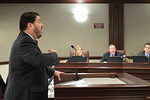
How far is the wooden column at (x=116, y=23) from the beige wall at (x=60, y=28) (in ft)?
0.44

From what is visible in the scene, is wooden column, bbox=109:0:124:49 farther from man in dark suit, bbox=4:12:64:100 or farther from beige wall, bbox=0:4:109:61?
man in dark suit, bbox=4:12:64:100

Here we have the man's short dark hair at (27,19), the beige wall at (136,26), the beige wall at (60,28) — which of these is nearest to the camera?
the man's short dark hair at (27,19)

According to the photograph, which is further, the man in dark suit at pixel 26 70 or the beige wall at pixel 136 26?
the beige wall at pixel 136 26

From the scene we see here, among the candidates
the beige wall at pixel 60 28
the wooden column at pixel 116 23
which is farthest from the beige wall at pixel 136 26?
the beige wall at pixel 60 28

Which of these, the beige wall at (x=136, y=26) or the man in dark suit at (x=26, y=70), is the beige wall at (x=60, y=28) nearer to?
the beige wall at (x=136, y=26)

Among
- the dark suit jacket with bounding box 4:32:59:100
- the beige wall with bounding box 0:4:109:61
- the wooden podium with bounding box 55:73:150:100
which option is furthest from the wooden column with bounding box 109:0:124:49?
the dark suit jacket with bounding box 4:32:59:100

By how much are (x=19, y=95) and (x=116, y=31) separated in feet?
15.1

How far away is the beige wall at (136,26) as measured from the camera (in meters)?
5.53

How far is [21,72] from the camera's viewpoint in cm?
131

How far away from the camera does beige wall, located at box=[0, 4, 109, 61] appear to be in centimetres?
542

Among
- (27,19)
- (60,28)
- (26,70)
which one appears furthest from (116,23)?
(26,70)

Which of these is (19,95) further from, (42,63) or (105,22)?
(105,22)

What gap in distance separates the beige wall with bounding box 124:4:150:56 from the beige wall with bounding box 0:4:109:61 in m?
0.61

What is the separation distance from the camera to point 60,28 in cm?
552
